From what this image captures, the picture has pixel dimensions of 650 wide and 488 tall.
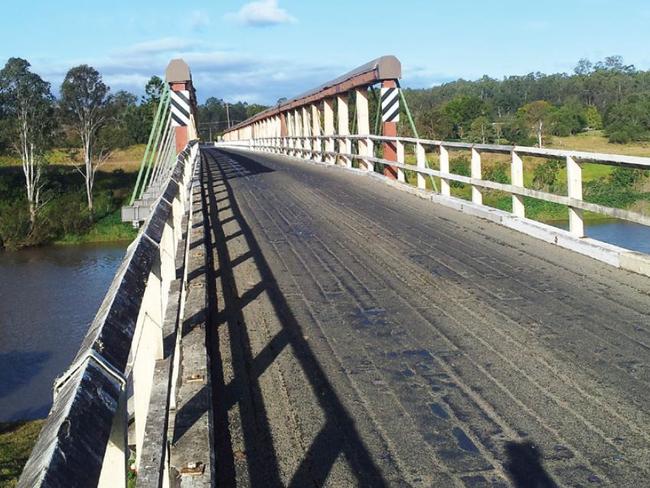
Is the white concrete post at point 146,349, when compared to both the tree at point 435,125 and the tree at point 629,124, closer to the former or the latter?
the tree at point 629,124

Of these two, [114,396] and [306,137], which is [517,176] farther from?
[306,137]

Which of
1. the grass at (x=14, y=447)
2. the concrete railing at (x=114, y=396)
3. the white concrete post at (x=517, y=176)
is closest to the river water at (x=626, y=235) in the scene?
the white concrete post at (x=517, y=176)

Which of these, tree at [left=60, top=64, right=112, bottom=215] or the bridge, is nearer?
the bridge

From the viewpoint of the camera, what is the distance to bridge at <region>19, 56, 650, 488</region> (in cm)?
275

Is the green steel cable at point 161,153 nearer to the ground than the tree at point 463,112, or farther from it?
nearer to the ground

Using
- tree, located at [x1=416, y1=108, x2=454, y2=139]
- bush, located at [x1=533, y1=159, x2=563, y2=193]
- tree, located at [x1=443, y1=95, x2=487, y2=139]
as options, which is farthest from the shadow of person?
tree, located at [x1=443, y1=95, x2=487, y2=139]

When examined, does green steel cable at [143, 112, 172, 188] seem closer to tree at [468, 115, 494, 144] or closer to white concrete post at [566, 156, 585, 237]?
white concrete post at [566, 156, 585, 237]

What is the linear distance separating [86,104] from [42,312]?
33470mm

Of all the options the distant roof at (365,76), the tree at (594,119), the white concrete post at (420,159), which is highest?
the distant roof at (365,76)

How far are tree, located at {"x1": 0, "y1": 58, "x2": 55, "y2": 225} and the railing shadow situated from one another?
177 ft

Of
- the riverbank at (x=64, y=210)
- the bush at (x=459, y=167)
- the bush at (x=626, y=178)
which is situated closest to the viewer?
the bush at (x=626, y=178)

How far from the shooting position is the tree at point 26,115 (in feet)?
187

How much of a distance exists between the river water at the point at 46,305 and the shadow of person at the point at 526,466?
17171 millimetres

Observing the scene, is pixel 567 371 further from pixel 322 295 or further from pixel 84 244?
pixel 84 244
